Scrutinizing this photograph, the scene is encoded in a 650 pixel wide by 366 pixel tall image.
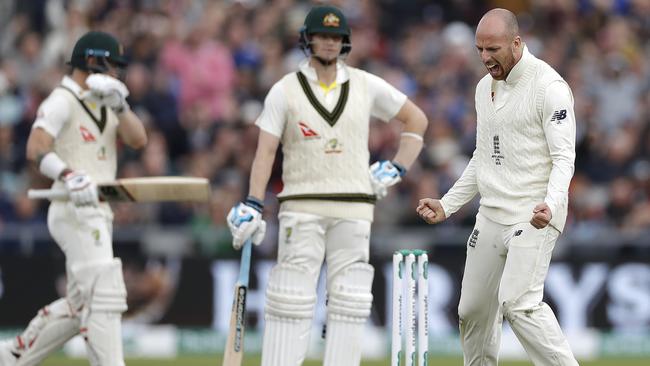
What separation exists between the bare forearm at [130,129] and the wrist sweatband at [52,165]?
49 cm

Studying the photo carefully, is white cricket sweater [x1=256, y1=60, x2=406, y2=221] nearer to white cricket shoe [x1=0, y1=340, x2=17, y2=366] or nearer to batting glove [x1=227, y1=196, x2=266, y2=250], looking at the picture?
batting glove [x1=227, y1=196, x2=266, y2=250]

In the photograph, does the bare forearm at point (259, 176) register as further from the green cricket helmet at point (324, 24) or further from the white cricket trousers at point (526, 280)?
the white cricket trousers at point (526, 280)

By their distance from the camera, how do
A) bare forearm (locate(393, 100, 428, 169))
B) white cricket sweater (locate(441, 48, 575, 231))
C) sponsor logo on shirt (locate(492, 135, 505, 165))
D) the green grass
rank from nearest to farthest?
white cricket sweater (locate(441, 48, 575, 231))
sponsor logo on shirt (locate(492, 135, 505, 165))
bare forearm (locate(393, 100, 428, 169))
the green grass

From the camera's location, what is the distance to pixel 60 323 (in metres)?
7.86

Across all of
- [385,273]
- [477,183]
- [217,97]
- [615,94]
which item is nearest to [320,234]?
[477,183]

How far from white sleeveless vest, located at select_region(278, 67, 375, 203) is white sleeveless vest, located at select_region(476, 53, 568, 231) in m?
0.85

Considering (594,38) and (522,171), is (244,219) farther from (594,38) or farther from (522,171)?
(594,38)

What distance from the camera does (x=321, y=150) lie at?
7.24 meters

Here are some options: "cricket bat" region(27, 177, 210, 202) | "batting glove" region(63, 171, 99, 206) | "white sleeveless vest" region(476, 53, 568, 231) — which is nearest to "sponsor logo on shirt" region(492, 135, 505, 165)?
"white sleeveless vest" region(476, 53, 568, 231)

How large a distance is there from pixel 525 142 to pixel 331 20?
130 centimetres

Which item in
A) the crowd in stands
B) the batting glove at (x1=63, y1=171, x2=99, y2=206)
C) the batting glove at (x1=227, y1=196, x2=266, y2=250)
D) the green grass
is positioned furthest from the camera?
the crowd in stands

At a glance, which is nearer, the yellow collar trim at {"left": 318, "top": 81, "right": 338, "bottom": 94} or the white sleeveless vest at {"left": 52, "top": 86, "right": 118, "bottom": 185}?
the yellow collar trim at {"left": 318, "top": 81, "right": 338, "bottom": 94}

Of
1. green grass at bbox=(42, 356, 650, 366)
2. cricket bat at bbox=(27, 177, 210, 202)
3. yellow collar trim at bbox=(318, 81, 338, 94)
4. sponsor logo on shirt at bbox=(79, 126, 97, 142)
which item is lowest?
green grass at bbox=(42, 356, 650, 366)

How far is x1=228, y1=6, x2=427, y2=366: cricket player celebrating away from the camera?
718cm
